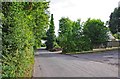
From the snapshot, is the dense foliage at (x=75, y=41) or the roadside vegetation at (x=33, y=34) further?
the dense foliage at (x=75, y=41)

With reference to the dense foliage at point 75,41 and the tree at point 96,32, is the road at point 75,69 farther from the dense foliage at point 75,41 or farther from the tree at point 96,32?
the tree at point 96,32

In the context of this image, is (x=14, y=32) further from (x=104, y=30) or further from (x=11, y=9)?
(x=104, y=30)

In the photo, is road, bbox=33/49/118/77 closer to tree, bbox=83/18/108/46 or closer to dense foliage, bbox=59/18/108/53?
dense foliage, bbox=59/18/108/53

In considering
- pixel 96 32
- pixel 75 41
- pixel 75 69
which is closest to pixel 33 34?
pixel 75 69

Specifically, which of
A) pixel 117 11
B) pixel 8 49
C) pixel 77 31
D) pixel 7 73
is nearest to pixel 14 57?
pixel 8 49

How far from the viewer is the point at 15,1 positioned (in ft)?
28.9

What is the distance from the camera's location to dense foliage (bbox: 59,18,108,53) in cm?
6788

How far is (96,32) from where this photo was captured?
69.9 meters

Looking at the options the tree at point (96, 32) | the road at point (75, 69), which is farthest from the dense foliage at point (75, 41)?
the road at point (75, 69)

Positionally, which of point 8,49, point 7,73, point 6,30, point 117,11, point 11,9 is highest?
point 117,11

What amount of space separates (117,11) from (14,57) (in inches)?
2996

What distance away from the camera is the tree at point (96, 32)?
229ft

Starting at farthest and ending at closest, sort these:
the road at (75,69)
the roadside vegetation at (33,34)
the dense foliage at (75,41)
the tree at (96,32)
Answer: the tree at (96,32) → the dense foliage at (75,41) → the road at (75,69) → the roadside vegetation at (33,34)

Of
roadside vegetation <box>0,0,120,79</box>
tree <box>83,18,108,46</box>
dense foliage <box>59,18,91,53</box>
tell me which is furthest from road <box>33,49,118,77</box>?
tree <box>83,18,108,46</box>
